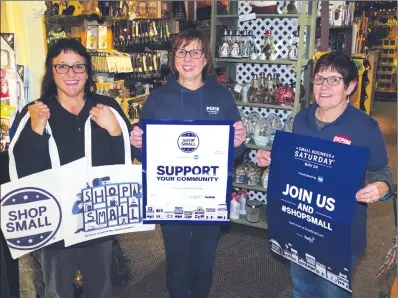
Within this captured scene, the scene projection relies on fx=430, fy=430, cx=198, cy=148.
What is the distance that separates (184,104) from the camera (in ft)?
6.73

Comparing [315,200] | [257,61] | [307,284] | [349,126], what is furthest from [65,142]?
[257,61]

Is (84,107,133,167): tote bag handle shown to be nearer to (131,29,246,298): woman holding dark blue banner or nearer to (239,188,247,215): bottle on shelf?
(131,29,246,298): woman holding dark blue banner

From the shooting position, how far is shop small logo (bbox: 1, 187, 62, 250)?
1.71 meters

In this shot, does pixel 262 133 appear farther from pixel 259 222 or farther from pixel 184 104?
pixel 184 104

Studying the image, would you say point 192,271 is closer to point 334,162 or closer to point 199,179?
point 199,179

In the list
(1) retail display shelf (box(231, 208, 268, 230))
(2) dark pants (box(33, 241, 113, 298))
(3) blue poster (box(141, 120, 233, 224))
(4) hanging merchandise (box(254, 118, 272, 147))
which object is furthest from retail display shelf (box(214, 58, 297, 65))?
(2) dark pants (box(33, 241, 113, 298))

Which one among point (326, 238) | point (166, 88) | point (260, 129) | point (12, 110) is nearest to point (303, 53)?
point (260, 129)

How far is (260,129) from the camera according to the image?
3.72 meters

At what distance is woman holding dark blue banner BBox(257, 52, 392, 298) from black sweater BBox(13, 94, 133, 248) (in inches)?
33.7

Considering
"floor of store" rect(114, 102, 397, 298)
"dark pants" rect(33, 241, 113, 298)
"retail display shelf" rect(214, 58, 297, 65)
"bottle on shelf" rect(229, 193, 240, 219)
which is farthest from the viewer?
"bottle on shelf" rect(229, 193, 240, 219)

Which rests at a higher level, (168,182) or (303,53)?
(303,53)

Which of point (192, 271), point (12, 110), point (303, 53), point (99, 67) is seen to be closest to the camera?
point (12, 110)

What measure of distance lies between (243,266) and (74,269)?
1.63m

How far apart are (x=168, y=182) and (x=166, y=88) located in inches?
17.7
